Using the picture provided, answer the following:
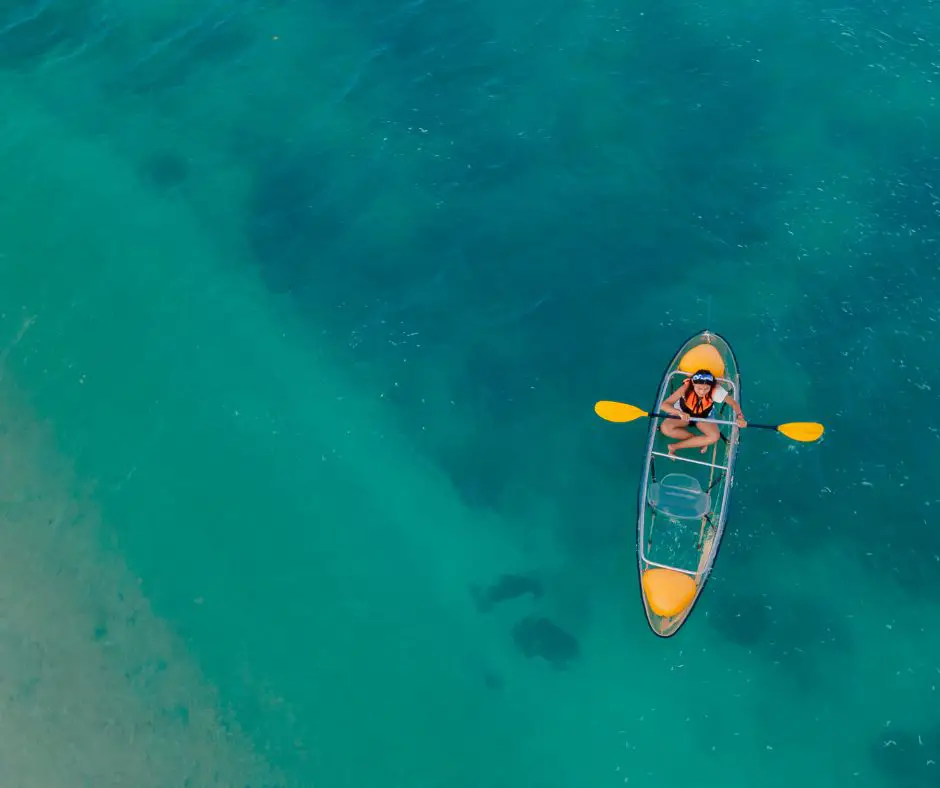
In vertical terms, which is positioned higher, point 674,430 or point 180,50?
point 180,50

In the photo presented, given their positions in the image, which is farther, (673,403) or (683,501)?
(673,403)

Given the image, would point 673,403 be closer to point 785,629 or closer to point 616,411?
point 616,411

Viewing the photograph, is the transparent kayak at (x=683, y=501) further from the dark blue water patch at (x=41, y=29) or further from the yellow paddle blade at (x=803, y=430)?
the dark blue water patch at (x=41, y=29)

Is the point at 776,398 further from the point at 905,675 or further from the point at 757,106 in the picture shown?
the point at 757,106

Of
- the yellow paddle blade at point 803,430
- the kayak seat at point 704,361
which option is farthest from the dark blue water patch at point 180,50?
the yellow paddle blade at point 803,430

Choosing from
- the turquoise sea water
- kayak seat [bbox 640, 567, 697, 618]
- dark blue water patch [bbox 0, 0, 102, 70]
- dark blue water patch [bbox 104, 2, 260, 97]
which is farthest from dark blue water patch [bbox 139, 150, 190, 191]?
kayak seat [bbox 640, 567, 697, 618]

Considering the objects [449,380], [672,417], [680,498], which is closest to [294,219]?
[449,380]

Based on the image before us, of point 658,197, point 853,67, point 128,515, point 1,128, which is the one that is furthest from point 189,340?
point 853,67
